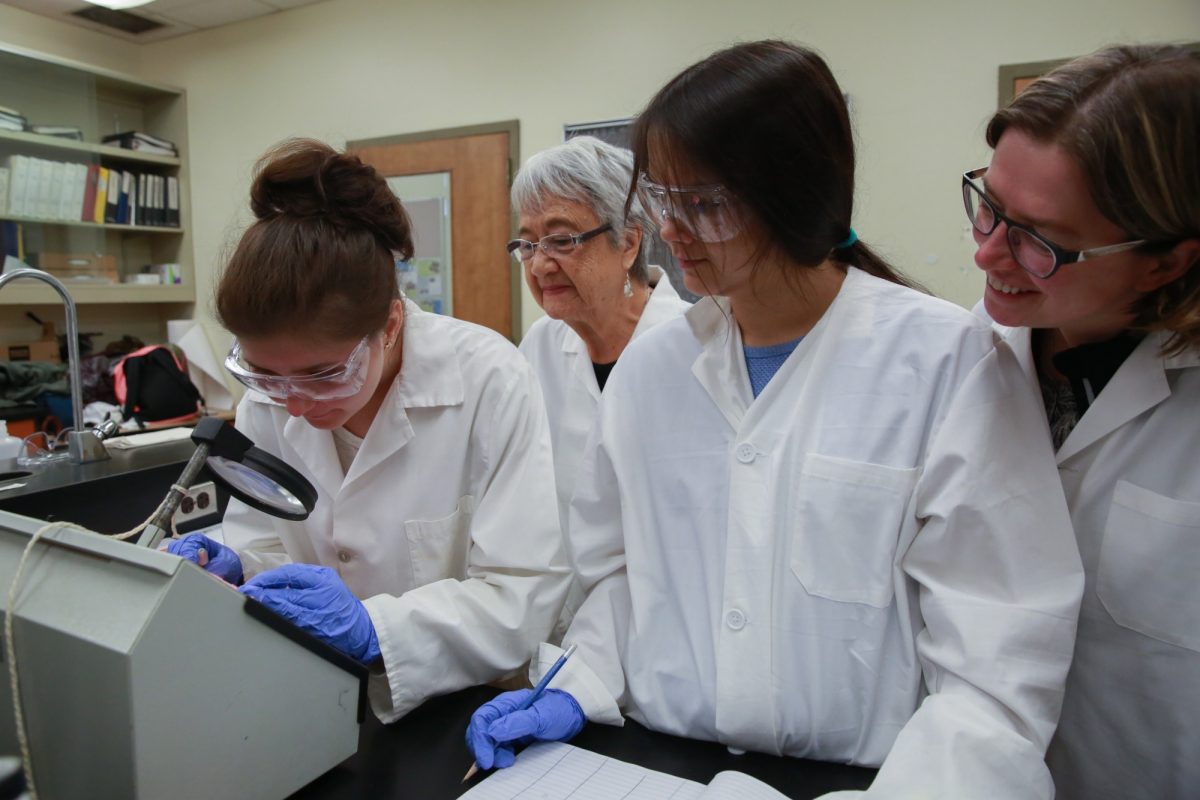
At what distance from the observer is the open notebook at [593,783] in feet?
2.58

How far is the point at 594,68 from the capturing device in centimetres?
354

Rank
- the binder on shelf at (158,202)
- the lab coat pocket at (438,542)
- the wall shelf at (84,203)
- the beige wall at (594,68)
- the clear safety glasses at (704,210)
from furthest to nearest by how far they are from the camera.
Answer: the binder on shelf at (158,202), the wall shelf at (84,203), the beige wall at (594,68), the lab coat pocket at (438,542), the clear safety glasses at (704,210)

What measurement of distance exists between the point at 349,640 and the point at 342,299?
1.57 ft

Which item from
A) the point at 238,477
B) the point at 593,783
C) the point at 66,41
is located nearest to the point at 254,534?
the point at 238,477

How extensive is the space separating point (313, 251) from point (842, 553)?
822mm

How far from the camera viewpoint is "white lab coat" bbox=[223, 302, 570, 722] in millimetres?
1136

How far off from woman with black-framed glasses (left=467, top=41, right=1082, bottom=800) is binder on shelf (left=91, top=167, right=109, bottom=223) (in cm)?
447

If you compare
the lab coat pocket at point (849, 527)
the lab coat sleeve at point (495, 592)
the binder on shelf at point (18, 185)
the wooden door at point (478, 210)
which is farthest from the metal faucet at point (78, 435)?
the binder on shelf at point (18, 185)

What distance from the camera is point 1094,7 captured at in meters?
2.68

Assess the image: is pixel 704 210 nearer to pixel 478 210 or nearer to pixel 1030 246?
pixel 1030 246

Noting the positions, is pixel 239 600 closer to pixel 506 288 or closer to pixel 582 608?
pixel 582 608

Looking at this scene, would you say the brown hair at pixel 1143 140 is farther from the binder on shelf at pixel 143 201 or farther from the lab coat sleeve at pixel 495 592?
the binder on shelf at pixel 143 201

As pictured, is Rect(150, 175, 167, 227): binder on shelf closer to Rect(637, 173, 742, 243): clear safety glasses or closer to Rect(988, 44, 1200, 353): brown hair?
Rect(637, 173, 742, 243): clear safety glasses

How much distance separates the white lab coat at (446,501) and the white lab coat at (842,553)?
0.10 metres
